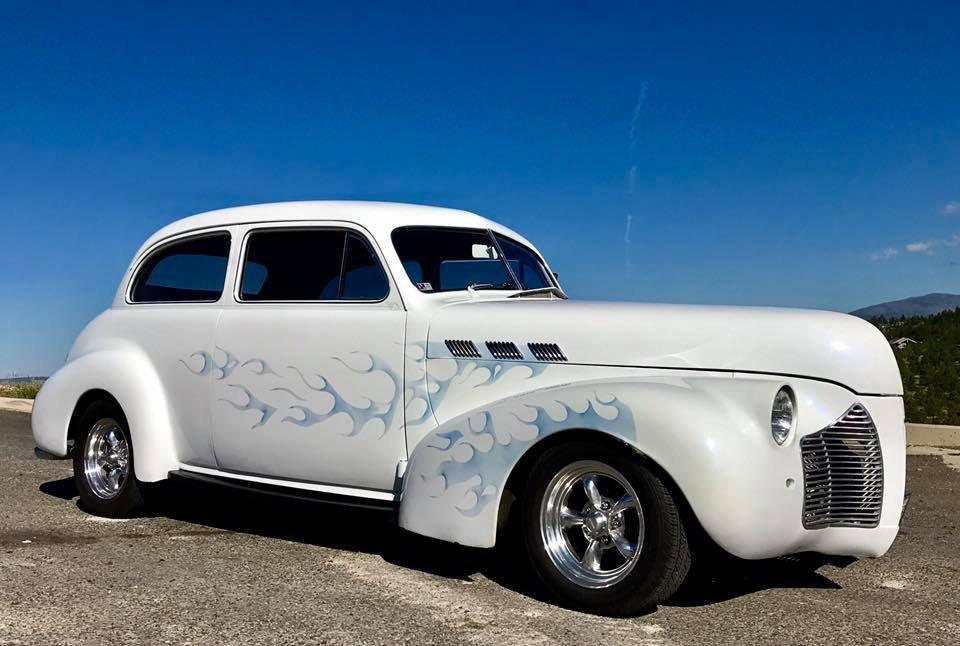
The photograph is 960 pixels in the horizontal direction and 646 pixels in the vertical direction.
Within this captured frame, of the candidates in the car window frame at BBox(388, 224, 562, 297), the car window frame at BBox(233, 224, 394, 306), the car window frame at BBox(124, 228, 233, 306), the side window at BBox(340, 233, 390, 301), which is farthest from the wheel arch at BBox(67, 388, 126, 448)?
the car window frame at BBox(388, 224, 562, 297)

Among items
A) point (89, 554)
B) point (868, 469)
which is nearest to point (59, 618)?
point (89, 554)

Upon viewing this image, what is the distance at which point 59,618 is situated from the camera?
4125 mm

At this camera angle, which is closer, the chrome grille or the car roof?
the chrome grille

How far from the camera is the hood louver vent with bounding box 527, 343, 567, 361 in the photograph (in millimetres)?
4645

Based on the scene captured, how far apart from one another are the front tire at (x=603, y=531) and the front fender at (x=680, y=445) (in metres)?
0.13

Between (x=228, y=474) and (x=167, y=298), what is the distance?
133 centimetres

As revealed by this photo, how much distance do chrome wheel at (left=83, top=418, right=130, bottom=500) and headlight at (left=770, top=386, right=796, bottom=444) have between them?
167 inches

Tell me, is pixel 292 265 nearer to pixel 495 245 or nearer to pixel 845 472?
pixel 495 245

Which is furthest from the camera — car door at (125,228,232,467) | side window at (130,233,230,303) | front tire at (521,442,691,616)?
side window at (130,233,230,303)

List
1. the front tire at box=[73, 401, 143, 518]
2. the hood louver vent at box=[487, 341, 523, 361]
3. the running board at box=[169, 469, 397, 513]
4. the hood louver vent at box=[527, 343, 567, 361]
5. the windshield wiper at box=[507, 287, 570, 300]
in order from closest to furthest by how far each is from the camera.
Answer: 1. the hood louver vent at box=[527, 343, 567, 361]
2. the hood louver vent at box=[487, 341, 523, 361]
3. the running board at box=[169, 469, 397, 513]
4. the windshield wiper at box=[507, 287, 570, 300]
5. the front tire at box=[73, 401, 143, 518]

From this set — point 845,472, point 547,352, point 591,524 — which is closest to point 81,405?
point 547,352

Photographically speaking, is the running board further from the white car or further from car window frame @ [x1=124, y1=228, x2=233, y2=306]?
car window frame @ [x1=124, y1=228, x2=233, y2=306]

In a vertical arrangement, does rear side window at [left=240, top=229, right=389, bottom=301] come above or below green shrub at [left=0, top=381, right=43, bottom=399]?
above

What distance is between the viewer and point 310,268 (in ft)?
18.5
